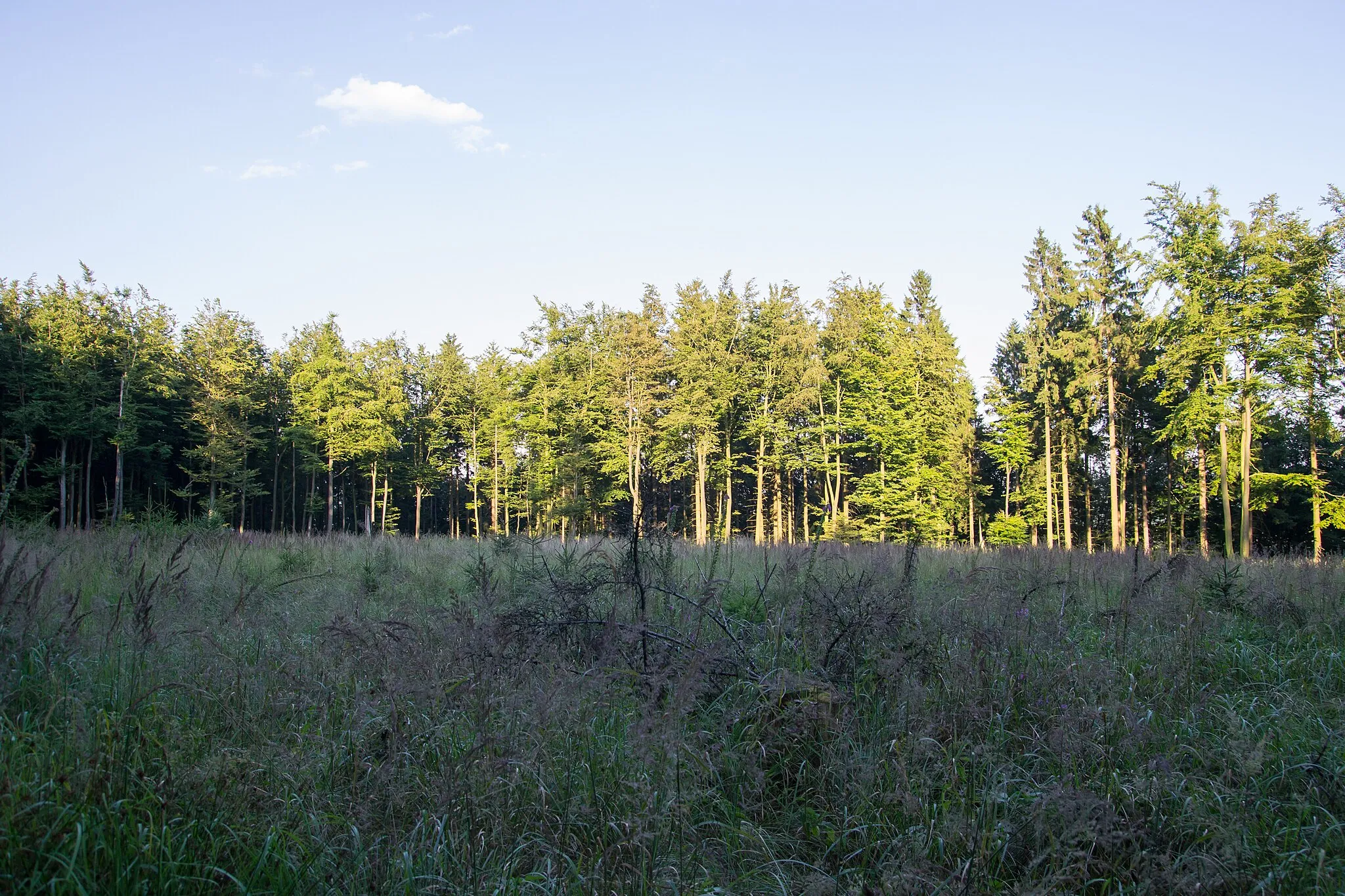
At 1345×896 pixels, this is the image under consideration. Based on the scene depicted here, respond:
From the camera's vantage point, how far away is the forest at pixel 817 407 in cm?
2280

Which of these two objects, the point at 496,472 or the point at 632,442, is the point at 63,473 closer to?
the point at 496,472

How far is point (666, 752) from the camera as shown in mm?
2064

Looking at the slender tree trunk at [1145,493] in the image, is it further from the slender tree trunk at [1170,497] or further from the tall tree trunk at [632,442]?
the tall tree trunk at [632,442]

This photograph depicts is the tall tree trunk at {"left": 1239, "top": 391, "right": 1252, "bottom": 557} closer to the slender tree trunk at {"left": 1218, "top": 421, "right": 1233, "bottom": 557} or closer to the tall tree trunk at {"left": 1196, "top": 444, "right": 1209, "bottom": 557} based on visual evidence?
the slender tree trunk at {"left": 1218, "top": 421, "right": 1233, "bottom": 557}

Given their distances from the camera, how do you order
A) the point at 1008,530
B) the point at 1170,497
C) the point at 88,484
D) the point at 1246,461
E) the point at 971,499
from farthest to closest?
the point at 971,499
the point at 1008,530
the point at 88,484
the point at 1170,497
the point at 1246,461

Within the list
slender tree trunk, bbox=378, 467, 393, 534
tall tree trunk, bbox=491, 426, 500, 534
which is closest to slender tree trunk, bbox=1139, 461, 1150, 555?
tall tree trunk, bbox=491, 426, 500, 534

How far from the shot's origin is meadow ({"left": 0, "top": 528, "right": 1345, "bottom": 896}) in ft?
6.98

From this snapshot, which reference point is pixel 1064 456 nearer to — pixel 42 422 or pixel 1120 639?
pixel 1120 639

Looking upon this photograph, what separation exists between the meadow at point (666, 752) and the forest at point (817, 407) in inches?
887

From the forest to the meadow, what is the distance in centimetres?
2253

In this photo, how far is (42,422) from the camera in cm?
3011

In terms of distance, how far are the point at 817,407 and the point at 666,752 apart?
33259 millimetres

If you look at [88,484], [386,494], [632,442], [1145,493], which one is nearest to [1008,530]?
[1145,493]

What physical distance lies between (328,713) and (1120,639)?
524cm
